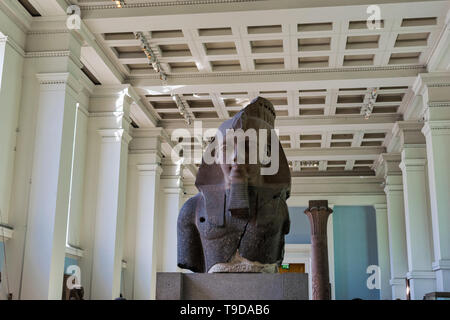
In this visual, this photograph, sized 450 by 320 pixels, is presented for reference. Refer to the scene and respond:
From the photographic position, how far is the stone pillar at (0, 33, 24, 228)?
31.4 ft

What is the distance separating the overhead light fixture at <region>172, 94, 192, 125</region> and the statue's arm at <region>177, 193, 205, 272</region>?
970cm

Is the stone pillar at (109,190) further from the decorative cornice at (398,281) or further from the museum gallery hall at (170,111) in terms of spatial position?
the decorative cornice at (398,281)

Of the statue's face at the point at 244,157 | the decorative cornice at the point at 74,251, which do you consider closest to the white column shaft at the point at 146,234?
the decorative cornice at the point at 74,251

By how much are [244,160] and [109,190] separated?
28.2 ft

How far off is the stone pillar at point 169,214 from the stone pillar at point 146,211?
2573mm

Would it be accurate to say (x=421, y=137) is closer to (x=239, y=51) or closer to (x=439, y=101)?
(x=439, y=101)

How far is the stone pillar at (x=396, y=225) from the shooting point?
61.7 feet

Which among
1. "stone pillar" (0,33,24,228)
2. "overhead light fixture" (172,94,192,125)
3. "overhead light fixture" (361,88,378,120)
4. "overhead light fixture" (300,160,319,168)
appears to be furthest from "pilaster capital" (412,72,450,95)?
"overhead light fixture" (300,160,319,168)

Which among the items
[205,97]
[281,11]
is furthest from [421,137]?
[281,11]

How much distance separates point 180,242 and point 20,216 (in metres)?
5.06

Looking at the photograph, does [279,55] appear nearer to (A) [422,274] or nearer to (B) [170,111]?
(B) [170,111]

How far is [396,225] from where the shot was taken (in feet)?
63.4

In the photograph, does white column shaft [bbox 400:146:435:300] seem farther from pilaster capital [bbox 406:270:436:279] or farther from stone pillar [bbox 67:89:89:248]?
stone pillar [bbox 67:89:89:248]

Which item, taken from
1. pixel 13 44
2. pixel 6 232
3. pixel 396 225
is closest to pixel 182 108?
pixel 13 44
